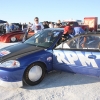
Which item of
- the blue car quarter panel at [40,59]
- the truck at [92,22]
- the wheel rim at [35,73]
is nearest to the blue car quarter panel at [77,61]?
the blue car quarter panel at [40,59]

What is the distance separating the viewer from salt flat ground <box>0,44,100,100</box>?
3.43 m

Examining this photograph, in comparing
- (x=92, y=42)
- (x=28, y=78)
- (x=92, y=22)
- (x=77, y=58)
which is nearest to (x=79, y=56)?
(x=77, y=58)

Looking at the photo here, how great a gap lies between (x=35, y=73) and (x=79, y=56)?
1094 mm

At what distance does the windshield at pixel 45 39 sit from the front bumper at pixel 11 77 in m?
1.09

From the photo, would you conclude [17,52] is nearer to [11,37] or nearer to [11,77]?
[11,77]

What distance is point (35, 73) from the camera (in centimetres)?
396

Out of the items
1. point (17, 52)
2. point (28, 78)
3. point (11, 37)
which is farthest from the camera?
point (11, 37)

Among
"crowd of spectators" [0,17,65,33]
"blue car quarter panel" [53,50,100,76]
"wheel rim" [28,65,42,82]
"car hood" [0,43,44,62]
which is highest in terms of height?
"crowd of spectators" [0,17,65,33]

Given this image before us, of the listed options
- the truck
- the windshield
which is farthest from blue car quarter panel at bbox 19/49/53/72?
the truck

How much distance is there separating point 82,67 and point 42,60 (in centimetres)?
95

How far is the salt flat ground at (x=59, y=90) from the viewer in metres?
3.43

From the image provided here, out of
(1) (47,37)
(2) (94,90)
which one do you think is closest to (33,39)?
(1) (47,37)

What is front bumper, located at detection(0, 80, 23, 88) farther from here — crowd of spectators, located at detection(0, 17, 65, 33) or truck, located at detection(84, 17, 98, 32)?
truck, located at detection(84, 17, 98, 32)

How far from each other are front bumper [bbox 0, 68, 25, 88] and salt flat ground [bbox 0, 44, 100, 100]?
0.19 meters
